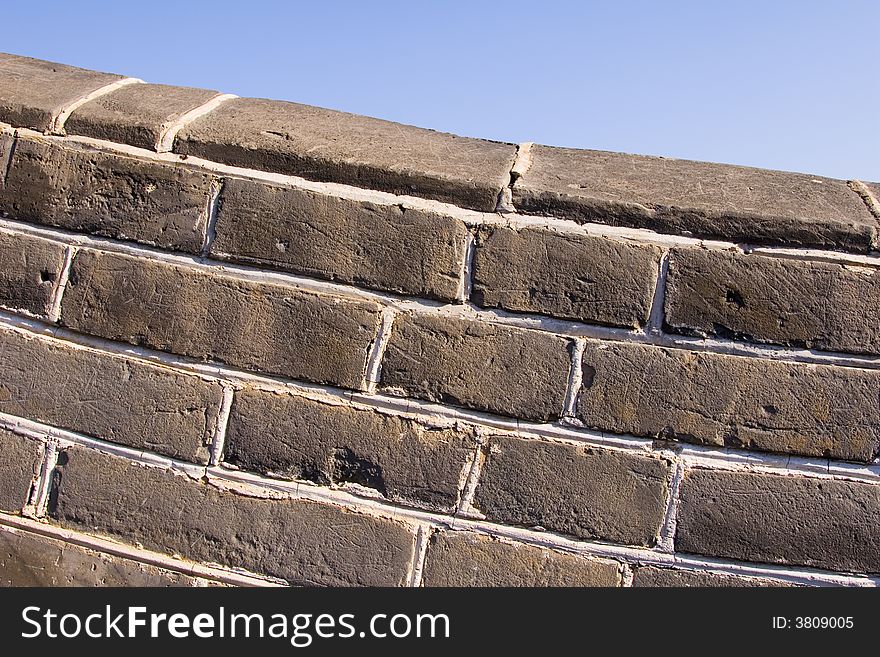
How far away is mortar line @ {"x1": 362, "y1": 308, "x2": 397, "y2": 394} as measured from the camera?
4.19ft

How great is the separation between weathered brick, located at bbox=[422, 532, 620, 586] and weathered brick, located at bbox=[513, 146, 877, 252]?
0.62 meters

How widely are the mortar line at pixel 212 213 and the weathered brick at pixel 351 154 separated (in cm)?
5

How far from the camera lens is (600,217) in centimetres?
129

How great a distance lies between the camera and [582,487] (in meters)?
1.26

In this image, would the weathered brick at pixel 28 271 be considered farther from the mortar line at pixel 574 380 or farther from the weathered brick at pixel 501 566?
the mortar line at pixel 574 380

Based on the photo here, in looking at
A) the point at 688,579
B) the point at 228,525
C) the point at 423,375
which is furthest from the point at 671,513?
the point at 228,525

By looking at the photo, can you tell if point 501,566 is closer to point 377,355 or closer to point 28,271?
point 377,355

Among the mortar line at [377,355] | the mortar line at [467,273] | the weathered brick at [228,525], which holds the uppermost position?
the mortar line at [467,273]

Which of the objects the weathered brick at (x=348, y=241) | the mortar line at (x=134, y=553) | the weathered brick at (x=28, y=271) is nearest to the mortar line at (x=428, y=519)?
the mortar line at (x=134, y=553)

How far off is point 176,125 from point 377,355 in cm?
61

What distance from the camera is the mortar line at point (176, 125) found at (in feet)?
4.42

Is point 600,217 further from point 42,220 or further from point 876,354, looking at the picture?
point 42,220

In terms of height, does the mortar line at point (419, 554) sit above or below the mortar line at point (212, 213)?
below
